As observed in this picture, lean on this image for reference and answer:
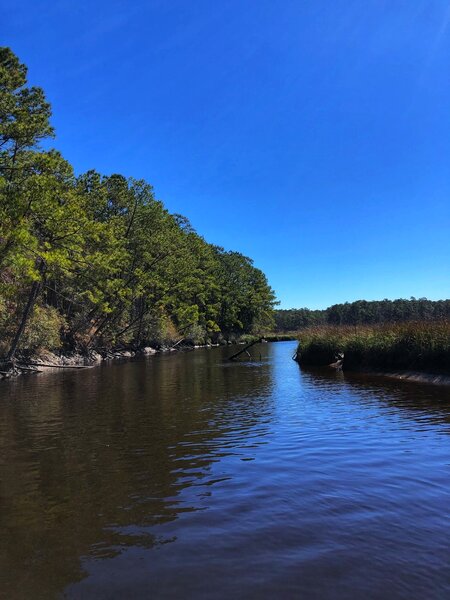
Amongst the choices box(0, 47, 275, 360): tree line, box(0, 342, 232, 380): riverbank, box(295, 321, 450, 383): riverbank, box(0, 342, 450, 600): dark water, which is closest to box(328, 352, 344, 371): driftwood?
box(295, 321, 450, 383): riverbank

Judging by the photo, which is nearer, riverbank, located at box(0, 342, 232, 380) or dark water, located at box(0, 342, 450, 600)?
dark water, located at box(0, 342, 450, 600)

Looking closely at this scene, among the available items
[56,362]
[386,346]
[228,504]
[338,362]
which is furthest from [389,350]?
[56,362]

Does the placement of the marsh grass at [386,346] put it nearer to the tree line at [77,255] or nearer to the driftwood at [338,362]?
the driftwood at [338,362]

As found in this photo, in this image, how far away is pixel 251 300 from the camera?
104938mm

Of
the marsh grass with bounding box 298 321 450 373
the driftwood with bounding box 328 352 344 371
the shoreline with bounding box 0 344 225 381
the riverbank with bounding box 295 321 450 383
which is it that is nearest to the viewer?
the riverbank with bounding box 295 321 450 383

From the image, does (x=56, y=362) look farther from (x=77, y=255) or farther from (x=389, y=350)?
(x=389, y=350)

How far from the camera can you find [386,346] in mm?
25688

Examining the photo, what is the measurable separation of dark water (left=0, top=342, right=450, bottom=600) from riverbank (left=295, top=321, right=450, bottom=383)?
777 centimetres

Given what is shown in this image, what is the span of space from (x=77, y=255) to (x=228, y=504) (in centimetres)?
2516

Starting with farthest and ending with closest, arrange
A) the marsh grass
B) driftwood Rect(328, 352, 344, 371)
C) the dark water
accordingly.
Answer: driftwood Rect(328, 352, 344, 371) < the marsh grass < the dark water

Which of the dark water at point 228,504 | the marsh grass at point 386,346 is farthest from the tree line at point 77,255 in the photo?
the marsh grass at point 386,346

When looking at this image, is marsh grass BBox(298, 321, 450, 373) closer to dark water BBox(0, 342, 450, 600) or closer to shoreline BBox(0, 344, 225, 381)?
dark water BBox(0, 342, 450, 600)

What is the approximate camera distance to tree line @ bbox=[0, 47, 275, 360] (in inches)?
989

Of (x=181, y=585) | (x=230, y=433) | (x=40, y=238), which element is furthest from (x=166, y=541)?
(x=40, y=238)
